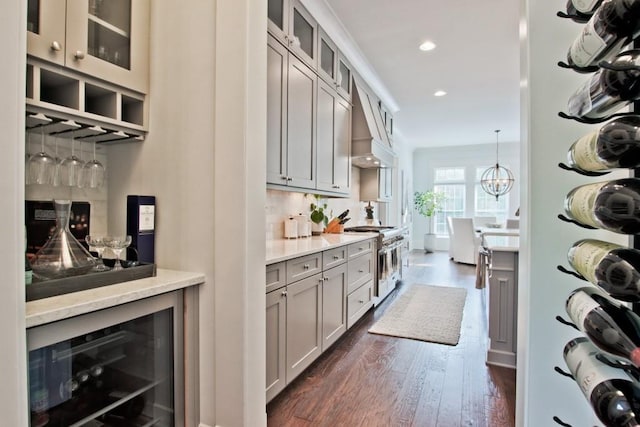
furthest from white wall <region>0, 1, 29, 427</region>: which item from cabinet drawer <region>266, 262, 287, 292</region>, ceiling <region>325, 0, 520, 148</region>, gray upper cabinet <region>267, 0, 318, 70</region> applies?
ceiling <region>325, 0, 520, 148</region>

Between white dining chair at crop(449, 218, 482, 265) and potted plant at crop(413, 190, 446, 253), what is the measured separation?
6.30ft

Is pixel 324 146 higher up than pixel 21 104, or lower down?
higher up

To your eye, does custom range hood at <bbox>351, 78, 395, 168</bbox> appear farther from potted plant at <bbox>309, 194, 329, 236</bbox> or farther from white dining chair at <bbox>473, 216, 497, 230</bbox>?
white dining chair at <bbox>473, 216, 497, 230</bbox>

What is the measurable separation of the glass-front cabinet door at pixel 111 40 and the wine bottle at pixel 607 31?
1746 mm

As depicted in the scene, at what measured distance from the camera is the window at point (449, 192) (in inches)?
375

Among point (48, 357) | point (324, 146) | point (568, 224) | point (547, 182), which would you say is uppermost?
point (324, 146)

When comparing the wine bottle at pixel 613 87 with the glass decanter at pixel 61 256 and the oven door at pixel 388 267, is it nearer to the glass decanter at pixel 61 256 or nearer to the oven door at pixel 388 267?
the glass decanter at pixel 61 256

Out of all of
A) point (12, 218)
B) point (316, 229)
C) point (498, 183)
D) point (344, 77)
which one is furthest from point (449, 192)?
point (12, 218)

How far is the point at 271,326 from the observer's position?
1.94 m

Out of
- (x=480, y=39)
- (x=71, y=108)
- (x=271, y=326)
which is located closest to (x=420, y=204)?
(x=480, y=39)

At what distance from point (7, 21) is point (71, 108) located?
0.55 meters

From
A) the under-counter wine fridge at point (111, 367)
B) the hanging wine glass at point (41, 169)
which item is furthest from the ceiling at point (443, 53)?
the under-counter wine fridge at point (111, 367)

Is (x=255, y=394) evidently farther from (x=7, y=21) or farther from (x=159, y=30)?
(x=159, y=30)

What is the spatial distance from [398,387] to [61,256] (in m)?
2.10
